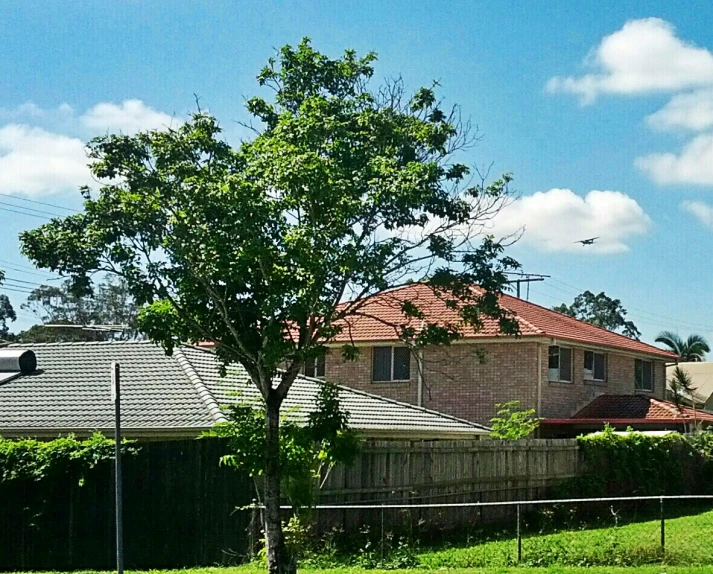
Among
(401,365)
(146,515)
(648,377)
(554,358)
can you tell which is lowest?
(146,515)

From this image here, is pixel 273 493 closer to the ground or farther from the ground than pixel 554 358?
closer to the ground

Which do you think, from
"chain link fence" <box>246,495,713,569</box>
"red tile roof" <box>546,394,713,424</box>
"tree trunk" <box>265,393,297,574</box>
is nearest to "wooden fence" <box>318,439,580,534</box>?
"chain link fence" <box>246,495,713,569</box>

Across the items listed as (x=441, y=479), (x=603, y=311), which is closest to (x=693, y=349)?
(x=603, y=311)

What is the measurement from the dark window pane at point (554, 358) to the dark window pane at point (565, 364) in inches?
10.1

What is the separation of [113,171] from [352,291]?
3467mm

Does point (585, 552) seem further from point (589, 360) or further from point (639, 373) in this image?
point (639, 373)

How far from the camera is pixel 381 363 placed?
36.9m

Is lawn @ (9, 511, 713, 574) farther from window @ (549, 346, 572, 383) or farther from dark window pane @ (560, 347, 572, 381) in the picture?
dark window pane @ (560, 347, 572, 381)

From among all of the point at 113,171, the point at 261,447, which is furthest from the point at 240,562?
the point at 113,171

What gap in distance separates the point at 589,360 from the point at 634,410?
→ 7.77 ft

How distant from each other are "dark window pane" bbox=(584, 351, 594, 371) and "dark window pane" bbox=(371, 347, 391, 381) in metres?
7.44

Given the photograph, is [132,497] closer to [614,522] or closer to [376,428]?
[376,428]

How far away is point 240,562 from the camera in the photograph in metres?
18.0

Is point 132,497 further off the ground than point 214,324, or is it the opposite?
point 214,324
